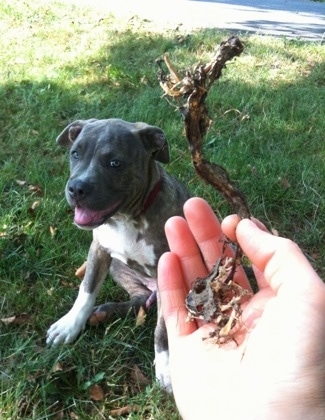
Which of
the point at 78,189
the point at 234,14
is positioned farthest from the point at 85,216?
the point at 234,14

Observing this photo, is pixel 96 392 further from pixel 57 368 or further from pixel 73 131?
pixel 73 131

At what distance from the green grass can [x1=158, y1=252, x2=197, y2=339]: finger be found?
653mm

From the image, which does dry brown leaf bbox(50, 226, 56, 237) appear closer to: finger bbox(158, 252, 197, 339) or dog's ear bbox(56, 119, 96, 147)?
dog's ear bbox(56, 119, 96, 147)

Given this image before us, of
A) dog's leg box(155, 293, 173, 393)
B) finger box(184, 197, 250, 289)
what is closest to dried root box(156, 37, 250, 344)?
finger box(184, 197, 250, 289)

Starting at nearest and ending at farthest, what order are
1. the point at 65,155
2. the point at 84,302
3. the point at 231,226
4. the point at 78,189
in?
the point at 231,226 < the point at 78,189 < the point at 84,302 < the point at 65,155

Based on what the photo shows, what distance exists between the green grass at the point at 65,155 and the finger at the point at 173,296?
0.65 metres

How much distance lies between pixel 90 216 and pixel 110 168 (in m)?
0.31

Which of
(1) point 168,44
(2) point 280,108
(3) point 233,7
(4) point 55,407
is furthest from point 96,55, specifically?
(4) point 55,407

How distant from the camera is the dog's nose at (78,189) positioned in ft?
10.7

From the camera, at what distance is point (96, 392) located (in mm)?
3404

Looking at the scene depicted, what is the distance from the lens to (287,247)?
239cm

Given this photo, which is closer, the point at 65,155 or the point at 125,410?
the point at 125,410

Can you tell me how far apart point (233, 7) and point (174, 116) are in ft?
17.6

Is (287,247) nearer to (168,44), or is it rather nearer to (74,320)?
(74,320)
